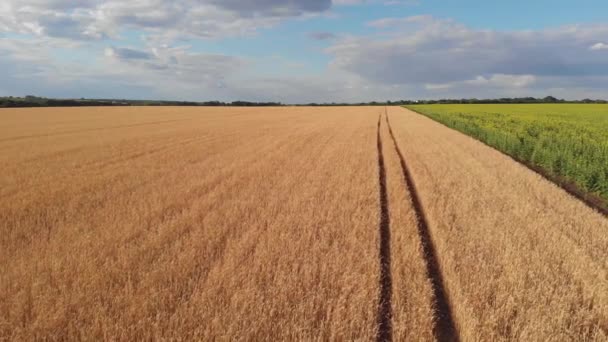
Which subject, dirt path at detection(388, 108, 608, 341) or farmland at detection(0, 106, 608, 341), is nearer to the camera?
farmland at detection(0, 106, 608, 341)

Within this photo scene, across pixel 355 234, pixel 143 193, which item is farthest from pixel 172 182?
pixel 355 234

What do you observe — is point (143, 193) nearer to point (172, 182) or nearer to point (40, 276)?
point (172, 182)


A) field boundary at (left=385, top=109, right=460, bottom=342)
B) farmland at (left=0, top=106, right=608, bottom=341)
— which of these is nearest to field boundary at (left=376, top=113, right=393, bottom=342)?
farmland at (left=0, top=106, right=608, bottom=341)

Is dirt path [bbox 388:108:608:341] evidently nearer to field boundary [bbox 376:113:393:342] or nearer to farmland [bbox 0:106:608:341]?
farmland [bbox 0:106:608:341]

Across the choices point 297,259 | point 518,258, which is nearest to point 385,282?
point 297,259

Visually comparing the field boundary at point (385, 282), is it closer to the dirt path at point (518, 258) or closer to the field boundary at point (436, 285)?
the field boundary at point (436, 285)

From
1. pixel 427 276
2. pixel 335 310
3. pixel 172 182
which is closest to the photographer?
pixel 335 310
